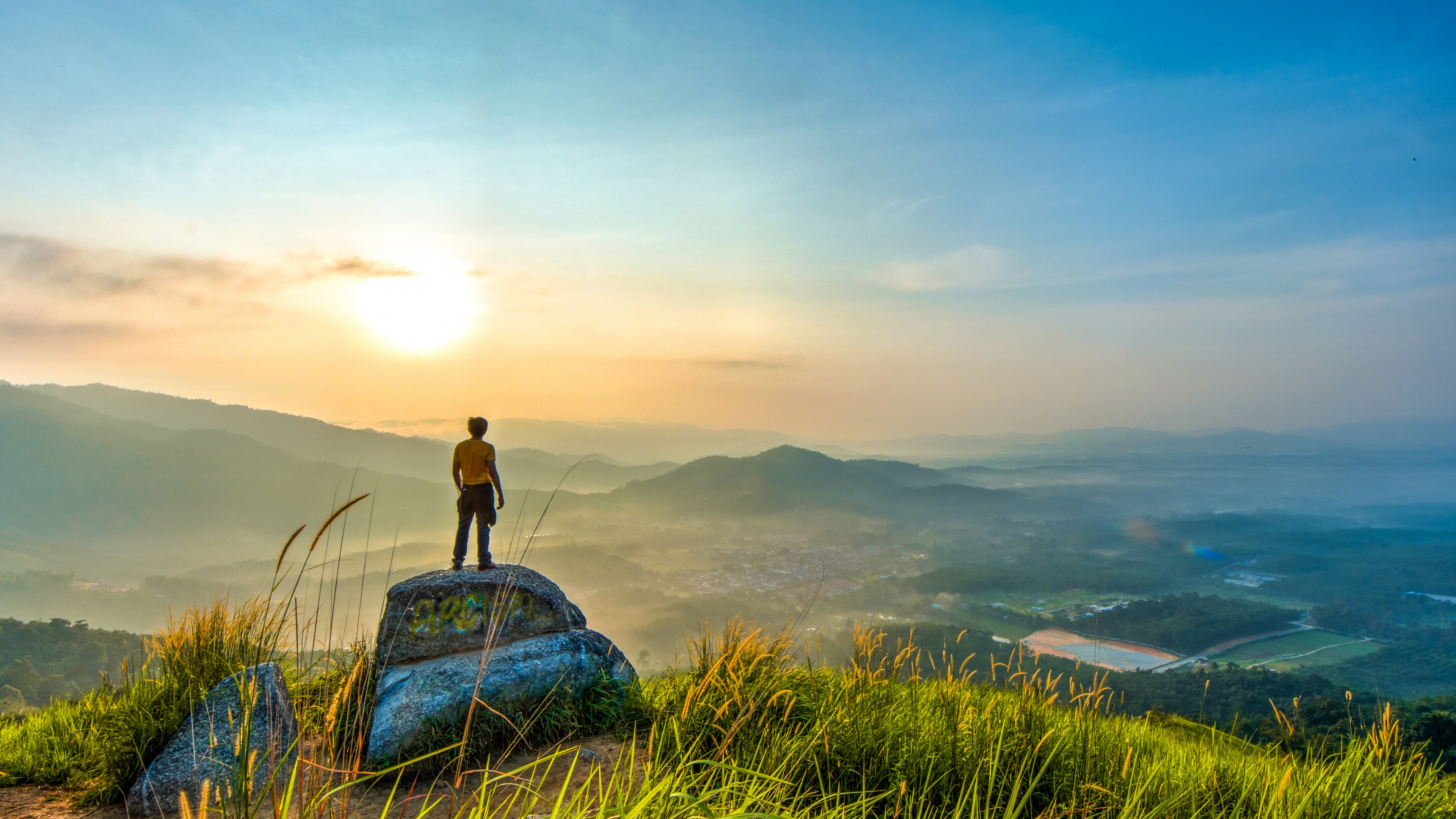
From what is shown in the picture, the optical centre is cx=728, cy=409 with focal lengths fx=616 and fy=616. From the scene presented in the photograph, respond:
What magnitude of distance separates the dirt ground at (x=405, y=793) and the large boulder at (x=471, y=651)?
508 mm

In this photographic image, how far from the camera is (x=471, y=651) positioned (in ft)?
25.5

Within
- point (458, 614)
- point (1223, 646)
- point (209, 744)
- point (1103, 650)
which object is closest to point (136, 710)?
point (209, 744)

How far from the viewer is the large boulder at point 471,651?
6.54 metres

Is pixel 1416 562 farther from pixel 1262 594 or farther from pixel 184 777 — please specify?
pixel 184 777

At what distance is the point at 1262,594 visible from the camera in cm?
14088

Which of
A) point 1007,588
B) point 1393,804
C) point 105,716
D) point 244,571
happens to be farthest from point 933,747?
point 244,571

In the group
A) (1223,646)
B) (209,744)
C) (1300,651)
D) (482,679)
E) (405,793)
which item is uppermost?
(482,679)

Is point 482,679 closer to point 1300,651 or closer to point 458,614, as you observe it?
point 458,614

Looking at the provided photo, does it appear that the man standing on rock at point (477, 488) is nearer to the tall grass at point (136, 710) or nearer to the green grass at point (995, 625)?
the tall grass at point (136, 710)

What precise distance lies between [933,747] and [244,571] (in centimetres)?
19641

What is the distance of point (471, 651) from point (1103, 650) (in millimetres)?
113438

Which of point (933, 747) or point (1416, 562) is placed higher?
point (933, 747)

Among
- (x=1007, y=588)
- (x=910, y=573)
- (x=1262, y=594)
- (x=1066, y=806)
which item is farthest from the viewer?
(x=910, y=573)

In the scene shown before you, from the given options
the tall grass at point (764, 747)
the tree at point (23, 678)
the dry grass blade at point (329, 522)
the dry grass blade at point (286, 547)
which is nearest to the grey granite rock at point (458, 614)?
the tall grass at point (764, 747)
